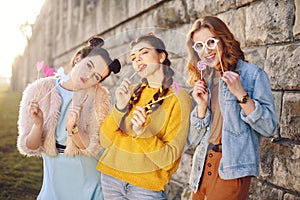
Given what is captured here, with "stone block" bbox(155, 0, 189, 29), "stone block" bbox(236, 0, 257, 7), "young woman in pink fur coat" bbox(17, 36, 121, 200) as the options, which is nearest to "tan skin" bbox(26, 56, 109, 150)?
"young woman in pink fur coat" bbox(17, 36, 121, 200)

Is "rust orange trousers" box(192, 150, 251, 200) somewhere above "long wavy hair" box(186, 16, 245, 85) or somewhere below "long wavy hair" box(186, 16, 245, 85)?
below

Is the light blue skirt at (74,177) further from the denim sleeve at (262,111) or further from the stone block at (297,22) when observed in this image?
the stone block at (297,22)

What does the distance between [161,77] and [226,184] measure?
42 cm

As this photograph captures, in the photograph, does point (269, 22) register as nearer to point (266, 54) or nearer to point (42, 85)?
point (266, 54)

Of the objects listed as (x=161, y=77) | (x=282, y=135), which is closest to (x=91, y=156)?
(x=161, y=77)

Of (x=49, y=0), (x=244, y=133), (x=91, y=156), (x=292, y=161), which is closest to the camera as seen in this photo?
(x=244, y=133)

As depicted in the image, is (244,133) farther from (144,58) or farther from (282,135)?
(282,135)

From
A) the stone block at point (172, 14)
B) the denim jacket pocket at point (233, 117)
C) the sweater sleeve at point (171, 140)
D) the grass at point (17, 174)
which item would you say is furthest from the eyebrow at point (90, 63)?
the grass at point (17, 174)

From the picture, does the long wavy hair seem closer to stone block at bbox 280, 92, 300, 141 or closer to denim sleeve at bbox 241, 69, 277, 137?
denim sleeve at bbox 241, 69, 277, 137

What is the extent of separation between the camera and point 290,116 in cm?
168

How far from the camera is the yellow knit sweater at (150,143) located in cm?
127

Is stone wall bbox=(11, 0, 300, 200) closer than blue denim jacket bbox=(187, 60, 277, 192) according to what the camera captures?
No

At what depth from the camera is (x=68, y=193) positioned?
1607mm

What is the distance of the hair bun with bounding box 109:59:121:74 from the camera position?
4.58 feet
